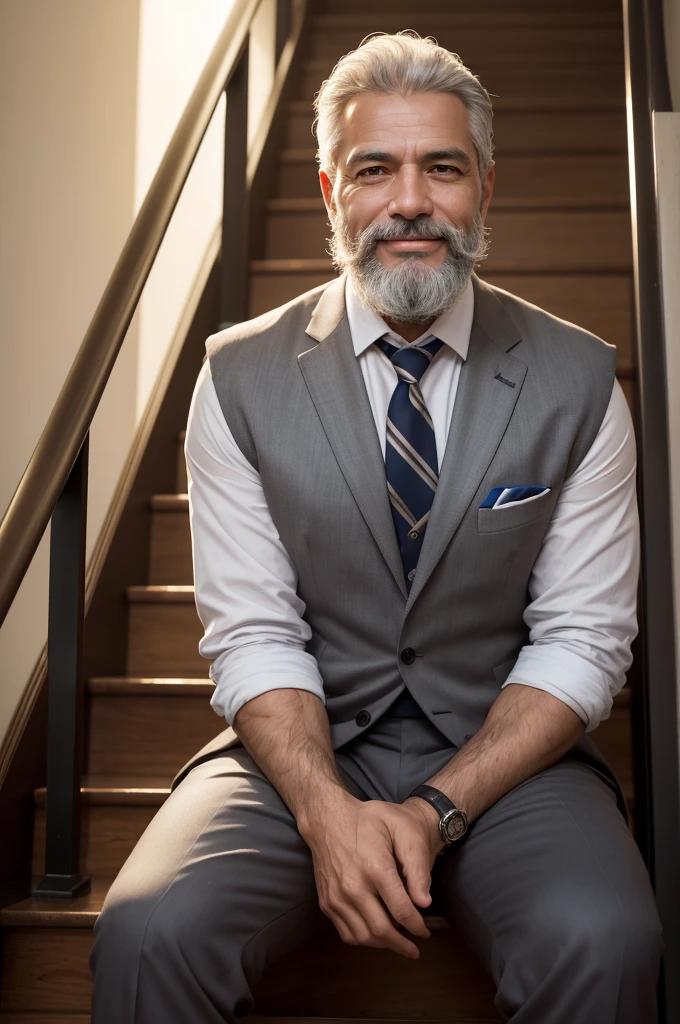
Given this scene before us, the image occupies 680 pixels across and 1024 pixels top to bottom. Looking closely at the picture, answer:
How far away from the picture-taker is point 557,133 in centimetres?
358

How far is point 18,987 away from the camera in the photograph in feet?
5.37

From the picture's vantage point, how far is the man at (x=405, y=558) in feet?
4.27

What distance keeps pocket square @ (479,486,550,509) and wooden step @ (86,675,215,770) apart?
33.8 inches

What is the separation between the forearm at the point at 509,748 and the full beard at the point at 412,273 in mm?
580

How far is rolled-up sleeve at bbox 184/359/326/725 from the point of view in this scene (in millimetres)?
1452

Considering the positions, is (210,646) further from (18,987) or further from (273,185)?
(273,185)

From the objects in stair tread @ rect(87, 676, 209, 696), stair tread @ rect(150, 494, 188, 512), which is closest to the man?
stair tread @ rect(87, 676, 209, 696)

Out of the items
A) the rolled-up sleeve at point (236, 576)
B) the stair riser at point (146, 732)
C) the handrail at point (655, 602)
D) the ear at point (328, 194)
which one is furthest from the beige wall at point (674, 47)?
the stair riser at point (146, 732)

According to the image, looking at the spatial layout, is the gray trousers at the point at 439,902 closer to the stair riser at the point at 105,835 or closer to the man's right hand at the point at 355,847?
the man's right hand at the point at 355,847

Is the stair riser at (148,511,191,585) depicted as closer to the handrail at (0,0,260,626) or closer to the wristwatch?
the handrail at (0,0,260,626)

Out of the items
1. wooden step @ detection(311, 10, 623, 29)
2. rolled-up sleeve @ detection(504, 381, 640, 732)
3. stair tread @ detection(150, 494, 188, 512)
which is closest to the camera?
rolled-up sleeve @ detection(504, 381, 640, 732)

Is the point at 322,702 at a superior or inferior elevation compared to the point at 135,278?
inferior

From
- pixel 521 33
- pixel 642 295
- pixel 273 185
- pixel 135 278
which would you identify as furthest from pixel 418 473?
pixel 521 33

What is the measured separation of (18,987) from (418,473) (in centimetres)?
104
